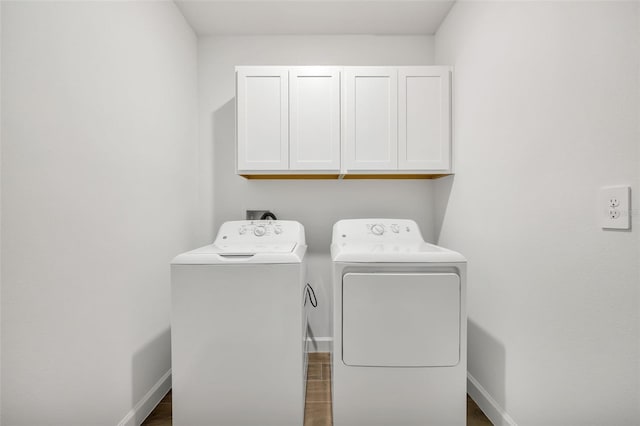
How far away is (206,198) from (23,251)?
137 centimetres

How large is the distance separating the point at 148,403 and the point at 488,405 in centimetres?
185

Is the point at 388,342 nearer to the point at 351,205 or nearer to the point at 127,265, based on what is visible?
the point at 351,205

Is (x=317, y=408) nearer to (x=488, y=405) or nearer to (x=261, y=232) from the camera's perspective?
(x=488, y=405)

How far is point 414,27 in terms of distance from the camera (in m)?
2.20

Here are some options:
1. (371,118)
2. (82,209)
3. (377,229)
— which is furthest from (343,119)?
(82,209)

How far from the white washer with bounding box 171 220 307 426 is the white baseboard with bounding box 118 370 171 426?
228mm

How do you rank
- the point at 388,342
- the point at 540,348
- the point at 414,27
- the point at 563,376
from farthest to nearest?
the point at 414,27, the point at 388,342, the point at 540,348, the point at 563,376

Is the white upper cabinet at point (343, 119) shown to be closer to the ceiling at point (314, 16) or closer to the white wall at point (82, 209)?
the ceiling at point (314, 16)

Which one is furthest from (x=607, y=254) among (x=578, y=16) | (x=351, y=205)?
(x=351, y=205)

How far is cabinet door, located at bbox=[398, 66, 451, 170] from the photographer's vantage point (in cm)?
193

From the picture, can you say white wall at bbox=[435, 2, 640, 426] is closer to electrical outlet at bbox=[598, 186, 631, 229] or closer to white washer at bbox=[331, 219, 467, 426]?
electrical outlet at bbox=[598, 186, 631, 229]

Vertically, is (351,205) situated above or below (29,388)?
above

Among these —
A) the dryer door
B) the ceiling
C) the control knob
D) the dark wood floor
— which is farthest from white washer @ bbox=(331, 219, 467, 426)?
the ceiling

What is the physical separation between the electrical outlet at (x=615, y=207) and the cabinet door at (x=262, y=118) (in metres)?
1.55
